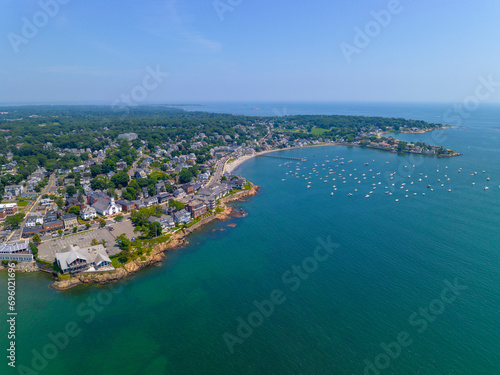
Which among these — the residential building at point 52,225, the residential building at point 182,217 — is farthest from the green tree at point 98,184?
the residential building at point 182,217

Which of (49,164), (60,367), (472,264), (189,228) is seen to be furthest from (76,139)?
(472,264)

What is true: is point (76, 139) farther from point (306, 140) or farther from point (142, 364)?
point (142, 364)

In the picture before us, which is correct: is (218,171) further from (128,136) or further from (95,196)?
(128,136)

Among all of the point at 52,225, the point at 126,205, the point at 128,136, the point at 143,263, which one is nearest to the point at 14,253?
the point at 52,225

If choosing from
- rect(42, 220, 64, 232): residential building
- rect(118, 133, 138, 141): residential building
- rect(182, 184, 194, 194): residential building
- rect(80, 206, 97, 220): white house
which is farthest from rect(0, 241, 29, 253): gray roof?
rect(118, 133, 138, 141): residential building

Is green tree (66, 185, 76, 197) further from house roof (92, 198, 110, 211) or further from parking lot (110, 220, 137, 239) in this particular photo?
parking lot (110, 220, 137, 239)

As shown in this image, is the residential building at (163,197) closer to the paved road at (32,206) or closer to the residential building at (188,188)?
the residential building at (188,188)

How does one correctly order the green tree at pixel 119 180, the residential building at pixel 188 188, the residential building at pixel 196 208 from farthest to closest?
the green tree at pixel 119 180, the residential building at pixel 188 188, the residential building at pixel 196 208
